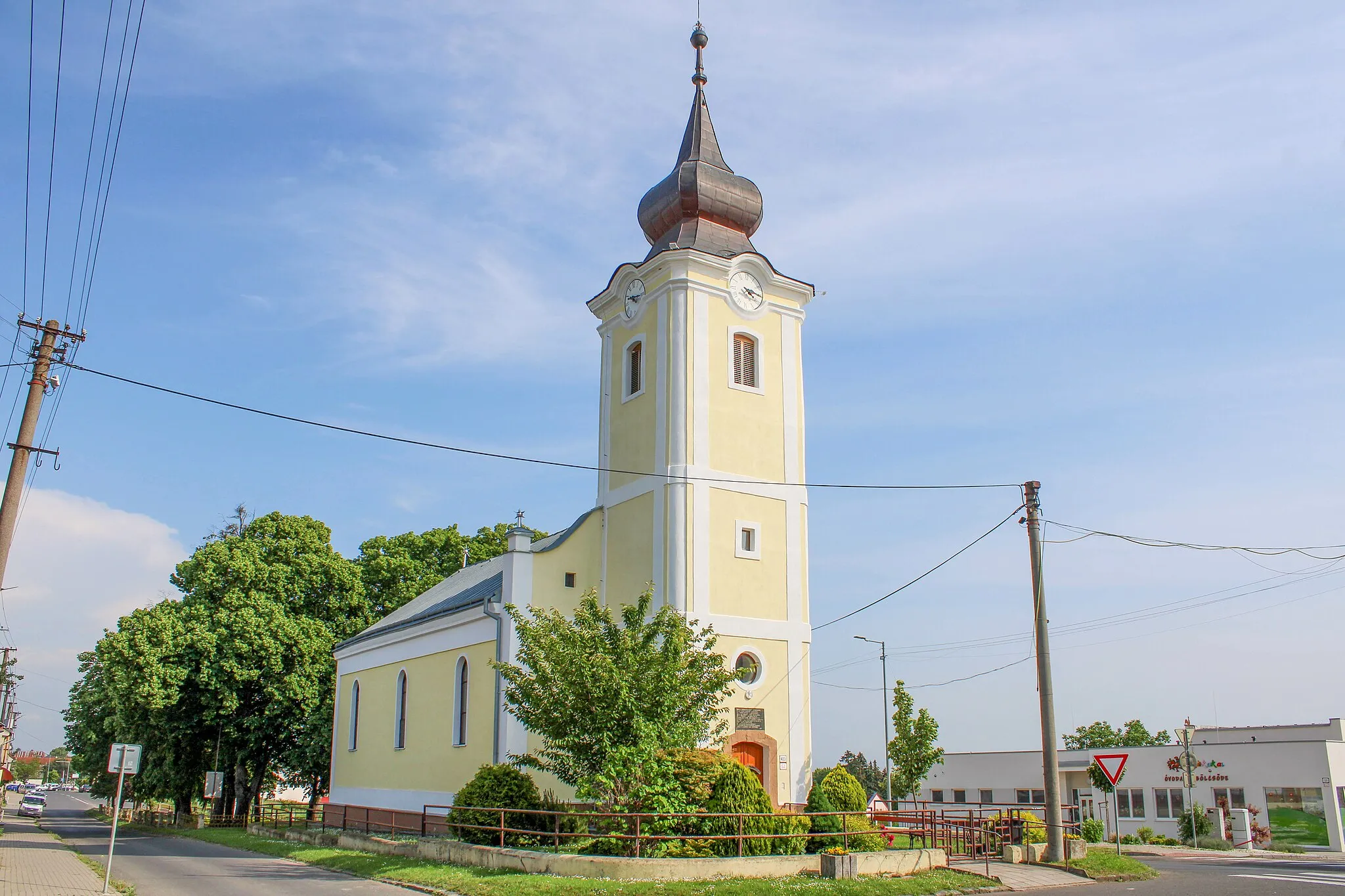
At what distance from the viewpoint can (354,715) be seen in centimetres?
3603

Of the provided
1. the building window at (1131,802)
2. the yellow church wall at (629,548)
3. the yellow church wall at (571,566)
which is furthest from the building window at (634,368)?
the building window at (1131,802)

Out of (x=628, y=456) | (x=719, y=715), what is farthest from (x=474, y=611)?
(x=719, y=715)

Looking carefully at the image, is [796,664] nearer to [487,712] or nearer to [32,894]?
[487,712]

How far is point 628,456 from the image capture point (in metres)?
26.9

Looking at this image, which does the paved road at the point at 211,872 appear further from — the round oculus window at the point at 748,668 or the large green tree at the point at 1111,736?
the large green tree at the point at 1111,736

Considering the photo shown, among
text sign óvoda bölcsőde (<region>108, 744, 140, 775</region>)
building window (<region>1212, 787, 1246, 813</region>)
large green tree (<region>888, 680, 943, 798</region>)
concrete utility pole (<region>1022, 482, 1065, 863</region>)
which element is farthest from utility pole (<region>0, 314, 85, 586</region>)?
building window (<region>1212, 787, 1246, 813</region>)

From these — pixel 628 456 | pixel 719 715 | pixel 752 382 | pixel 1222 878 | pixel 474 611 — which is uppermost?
pixel 752 382

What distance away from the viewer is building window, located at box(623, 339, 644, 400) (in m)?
27.2

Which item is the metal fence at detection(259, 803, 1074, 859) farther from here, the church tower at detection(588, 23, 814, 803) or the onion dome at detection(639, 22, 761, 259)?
the onion dome at detection(639, 22, 761, 259)

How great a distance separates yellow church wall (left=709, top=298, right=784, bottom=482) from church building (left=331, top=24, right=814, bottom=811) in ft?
0.13

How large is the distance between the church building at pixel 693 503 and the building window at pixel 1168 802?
30359 millimetres

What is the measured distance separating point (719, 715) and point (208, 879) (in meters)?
10.4

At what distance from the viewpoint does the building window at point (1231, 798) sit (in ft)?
144

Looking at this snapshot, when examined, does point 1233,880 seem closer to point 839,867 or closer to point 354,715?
point 839,867
